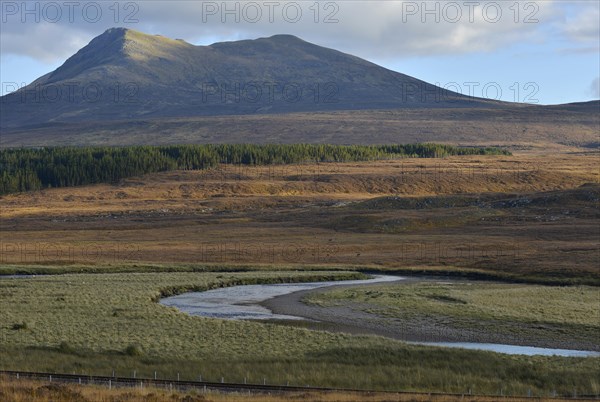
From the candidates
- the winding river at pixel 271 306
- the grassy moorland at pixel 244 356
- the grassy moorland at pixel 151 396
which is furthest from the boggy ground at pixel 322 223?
the grassy moorland at pixel 151 396

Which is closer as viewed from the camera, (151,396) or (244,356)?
(151,396)

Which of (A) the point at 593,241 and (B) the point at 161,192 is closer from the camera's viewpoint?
(A) the point at 593,241

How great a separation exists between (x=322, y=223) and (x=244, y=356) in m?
87.5

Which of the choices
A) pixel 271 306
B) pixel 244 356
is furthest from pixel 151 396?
pixel 271 306

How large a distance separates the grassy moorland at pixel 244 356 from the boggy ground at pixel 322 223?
1365 inches

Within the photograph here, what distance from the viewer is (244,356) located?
140 feet

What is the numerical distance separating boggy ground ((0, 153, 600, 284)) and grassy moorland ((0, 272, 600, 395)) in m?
34.7

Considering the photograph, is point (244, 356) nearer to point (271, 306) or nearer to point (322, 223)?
point (271, 306)

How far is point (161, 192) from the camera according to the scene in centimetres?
17738

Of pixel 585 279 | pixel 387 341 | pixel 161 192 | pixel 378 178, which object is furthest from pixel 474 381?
pixel 378 178

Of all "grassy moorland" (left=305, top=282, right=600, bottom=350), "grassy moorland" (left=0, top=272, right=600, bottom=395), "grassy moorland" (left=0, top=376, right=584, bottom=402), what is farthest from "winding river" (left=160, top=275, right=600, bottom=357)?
"grassy moorland" (left=0, top=376, right=584, bottom=402)

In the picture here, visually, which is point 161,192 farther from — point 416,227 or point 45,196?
point 416,227

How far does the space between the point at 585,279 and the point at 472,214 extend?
181 ft

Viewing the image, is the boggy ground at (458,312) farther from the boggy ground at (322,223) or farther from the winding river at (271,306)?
the boggy ground at (322,223)
